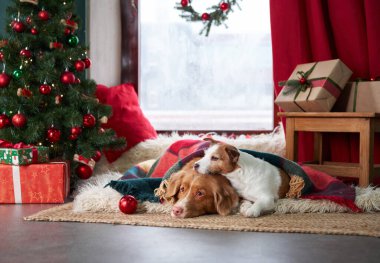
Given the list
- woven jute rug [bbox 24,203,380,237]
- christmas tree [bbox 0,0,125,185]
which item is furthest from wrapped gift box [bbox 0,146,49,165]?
woven jute rug [bbox 24,203,380,237]

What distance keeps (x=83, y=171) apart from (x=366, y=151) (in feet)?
5.54

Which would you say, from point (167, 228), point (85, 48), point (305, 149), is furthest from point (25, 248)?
point (305, 149)

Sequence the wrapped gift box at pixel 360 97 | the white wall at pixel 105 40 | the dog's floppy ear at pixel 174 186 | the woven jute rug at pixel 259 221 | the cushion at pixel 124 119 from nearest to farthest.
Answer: the woven jute rug at pixel 259 221 < the dog's floppy ear at pixel 174 186 < the wrapped gift box at pixel 360 97 < the cushion at pixel 124 119 < the white wall at pixel 105 40

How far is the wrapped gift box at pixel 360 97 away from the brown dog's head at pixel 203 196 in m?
1.20

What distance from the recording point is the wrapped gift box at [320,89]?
3.24 m

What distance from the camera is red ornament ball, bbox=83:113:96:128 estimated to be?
329cm

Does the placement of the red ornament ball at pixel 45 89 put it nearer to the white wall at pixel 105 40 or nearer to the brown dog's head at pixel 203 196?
the white wall at pixel 105 40

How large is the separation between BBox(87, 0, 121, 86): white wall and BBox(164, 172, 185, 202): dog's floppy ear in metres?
1.79

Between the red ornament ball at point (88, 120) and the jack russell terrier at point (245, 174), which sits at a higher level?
the red ornament ball at point (88, 120)

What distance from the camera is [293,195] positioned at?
2705 millimetres

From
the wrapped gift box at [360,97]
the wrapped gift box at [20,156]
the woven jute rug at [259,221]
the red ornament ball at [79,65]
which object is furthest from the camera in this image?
the red ornament ball at [79,65]

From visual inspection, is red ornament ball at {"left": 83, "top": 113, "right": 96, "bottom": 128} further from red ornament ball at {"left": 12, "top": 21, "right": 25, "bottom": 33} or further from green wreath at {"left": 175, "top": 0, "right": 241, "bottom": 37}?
green wreath at {"left": 175, "top": 0, "right": 241, "bottom": 37}

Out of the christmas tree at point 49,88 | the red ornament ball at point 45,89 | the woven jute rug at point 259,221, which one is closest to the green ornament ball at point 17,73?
the christmas tree at point 49,88

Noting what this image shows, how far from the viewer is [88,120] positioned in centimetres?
329
